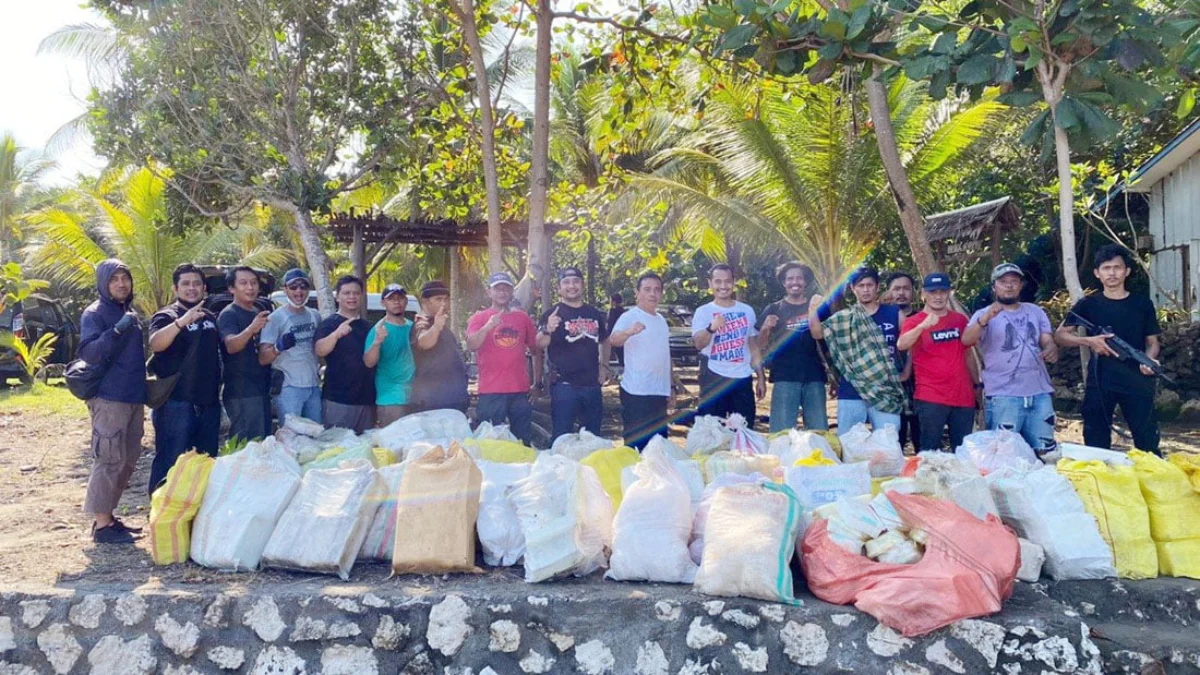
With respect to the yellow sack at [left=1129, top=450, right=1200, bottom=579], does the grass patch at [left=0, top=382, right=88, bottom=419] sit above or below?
above

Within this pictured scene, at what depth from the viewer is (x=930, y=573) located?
320 centimetres

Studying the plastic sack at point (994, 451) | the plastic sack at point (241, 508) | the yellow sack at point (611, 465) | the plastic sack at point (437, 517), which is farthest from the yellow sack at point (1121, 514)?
the plastic sack at point (241, 508)

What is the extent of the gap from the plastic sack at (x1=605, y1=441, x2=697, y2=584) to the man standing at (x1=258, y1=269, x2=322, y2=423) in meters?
2.69

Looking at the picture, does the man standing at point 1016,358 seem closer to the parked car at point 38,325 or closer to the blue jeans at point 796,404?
the blue jeans at point 796,404

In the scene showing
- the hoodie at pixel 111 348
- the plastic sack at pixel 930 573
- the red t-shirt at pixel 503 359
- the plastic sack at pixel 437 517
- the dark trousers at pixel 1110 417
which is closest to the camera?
the plastic sack at pixel 930 573

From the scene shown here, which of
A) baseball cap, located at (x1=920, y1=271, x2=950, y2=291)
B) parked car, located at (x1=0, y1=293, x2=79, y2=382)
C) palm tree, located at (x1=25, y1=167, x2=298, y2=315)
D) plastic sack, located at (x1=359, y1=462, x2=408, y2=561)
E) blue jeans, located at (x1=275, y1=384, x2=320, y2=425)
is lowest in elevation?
plastic sack, located at (x1=359, y1=462, x2=408, y2=561)

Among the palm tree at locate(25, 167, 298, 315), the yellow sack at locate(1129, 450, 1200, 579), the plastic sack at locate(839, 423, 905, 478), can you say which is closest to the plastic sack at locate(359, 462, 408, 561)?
the plastic sack at locate(839, 423, 905, 478)

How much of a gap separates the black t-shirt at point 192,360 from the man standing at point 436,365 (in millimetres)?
1219

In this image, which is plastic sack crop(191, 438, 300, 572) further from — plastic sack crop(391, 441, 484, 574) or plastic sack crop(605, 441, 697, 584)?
plastic sack crop(605, 441, 697, 584)

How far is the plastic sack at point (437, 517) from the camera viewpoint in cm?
371

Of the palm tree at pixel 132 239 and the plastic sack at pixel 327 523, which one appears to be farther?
the palm tree at pixel 132 239

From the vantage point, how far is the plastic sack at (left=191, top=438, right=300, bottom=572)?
12.6 feet

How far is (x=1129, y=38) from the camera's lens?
4.04 m

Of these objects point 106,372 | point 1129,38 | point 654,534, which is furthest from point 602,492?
point 1129,38
